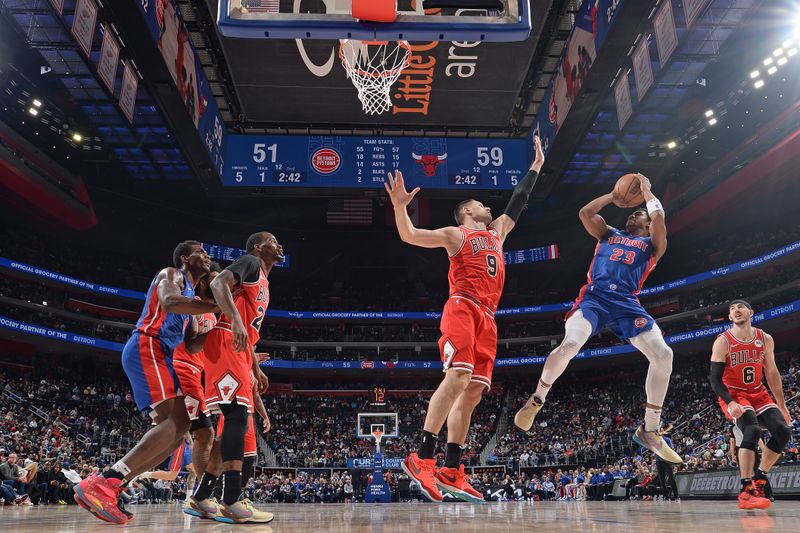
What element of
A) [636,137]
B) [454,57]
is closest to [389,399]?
→ [636,137]

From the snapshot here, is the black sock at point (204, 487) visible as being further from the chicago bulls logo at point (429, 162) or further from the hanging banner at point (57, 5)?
the chicago bulls logo at point (429, 162)

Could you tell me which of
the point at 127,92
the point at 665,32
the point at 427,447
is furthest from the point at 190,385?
the point at 665,32

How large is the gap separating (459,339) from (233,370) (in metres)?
1.76

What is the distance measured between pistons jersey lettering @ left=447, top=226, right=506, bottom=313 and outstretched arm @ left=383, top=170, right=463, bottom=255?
105 mm

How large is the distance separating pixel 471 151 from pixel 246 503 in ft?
36.0

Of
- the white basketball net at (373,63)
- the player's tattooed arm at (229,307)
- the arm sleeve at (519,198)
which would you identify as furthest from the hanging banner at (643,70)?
the player's tattooed arm at (229,307)

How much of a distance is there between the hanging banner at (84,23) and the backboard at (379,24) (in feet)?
17.9

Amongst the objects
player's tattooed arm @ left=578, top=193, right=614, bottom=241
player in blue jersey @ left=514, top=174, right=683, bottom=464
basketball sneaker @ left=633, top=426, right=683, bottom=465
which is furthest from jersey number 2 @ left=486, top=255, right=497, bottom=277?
basketball sneaker @ left=633, top=426, right=683, bottom=465

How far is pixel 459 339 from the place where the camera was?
4809 mm

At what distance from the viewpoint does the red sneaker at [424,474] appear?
14.9 feet

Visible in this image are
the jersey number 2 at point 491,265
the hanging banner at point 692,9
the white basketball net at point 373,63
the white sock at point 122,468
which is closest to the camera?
the white sock at point 122,468

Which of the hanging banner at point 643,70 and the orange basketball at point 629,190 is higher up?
the hanging banner at point 643,70

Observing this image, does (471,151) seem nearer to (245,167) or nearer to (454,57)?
(454,57)

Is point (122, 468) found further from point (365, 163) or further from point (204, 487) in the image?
point (365, 163)
